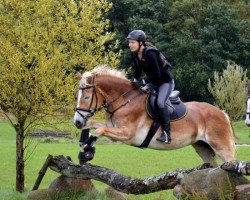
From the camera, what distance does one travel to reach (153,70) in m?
10.5

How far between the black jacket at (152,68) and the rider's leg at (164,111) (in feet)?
0.52

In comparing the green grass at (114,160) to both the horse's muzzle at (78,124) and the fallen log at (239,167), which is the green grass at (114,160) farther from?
the fallen log at (239,167)

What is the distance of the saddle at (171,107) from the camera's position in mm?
10648

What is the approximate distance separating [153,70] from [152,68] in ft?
0.20

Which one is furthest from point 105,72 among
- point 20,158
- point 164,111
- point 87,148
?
point 20,158

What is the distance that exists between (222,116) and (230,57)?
47.9 m

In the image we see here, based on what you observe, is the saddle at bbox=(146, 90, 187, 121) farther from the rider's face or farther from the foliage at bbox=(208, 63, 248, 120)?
the foliage at bbox=(208, 63, 248, 120)

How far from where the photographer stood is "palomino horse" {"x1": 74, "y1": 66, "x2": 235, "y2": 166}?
10188mm

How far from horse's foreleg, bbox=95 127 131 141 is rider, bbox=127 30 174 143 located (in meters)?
0.69

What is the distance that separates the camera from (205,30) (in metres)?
58.3

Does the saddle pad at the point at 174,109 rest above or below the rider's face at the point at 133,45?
below

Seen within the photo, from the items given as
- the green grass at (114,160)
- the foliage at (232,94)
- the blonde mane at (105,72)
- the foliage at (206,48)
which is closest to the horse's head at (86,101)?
the blonde mane at (105,72)

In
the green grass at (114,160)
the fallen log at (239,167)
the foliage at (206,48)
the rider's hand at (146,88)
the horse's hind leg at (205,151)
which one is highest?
the rider's hand at (146,88)

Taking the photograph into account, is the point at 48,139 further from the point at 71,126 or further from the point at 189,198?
the point at 189,198
